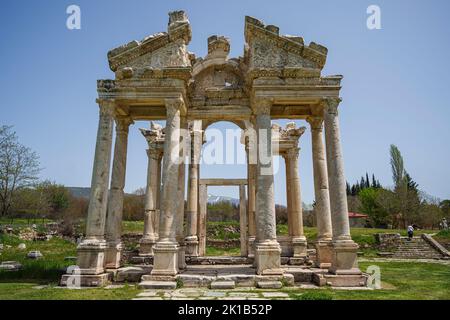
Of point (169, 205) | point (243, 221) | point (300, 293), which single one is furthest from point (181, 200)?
point (300, 293)

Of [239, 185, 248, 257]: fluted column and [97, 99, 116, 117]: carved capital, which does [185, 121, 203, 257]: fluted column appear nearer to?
[239, 185, 248, 257]: fluted column

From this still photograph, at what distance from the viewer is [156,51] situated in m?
12.8

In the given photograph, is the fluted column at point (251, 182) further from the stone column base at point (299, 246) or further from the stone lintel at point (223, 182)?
the stone column base at point (299, 246)

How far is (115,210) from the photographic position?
44.3 ft

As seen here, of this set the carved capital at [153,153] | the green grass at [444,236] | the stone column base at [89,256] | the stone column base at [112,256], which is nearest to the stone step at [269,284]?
the stone column base at [89,256]

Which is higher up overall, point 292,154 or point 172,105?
point 172,105

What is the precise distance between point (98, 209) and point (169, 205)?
2.78m

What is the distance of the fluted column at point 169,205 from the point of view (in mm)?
10969

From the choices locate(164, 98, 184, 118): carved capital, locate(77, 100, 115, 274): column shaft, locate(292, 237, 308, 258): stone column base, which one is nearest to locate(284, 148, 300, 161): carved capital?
locate(292, 237, 308, 258): stone column base

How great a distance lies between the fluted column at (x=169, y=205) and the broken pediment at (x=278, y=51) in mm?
3948

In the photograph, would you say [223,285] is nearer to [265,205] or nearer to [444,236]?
[265,205]
